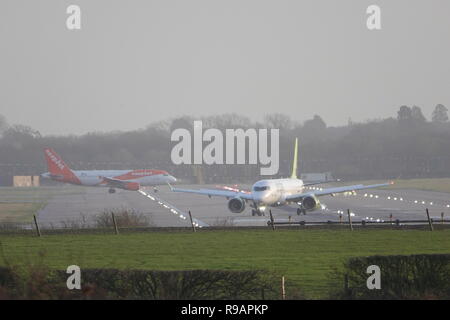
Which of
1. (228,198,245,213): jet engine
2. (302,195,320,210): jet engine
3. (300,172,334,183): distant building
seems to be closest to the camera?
(302,195,320,210): jet engine

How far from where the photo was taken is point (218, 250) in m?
25.8

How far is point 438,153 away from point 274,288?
104 meters

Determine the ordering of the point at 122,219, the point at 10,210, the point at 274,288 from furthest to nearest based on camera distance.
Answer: the point at 10,210 < the point at 122,219 < the point at 274,288

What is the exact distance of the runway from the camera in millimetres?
49250

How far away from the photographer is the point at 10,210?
207 feet

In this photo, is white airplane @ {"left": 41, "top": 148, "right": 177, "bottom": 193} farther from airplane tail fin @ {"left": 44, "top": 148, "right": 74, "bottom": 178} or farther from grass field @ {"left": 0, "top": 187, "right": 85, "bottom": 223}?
grass field @ {"left": 0, "top": 187, "right": 85, "bottom": 223}

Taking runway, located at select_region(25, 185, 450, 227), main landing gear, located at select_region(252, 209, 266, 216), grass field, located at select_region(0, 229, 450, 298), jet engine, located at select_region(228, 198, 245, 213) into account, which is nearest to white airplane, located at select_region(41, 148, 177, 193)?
runway, located at select_region(25, 185, 450, 227)

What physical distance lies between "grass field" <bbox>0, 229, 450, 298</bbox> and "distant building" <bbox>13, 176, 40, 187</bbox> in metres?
83.9

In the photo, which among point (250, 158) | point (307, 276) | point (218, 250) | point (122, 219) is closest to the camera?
point (307, 276)

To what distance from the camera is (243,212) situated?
189 feet

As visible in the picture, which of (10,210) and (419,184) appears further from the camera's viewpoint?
(419,184)

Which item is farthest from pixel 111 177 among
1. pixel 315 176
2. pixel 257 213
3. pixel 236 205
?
pixel 257 213
